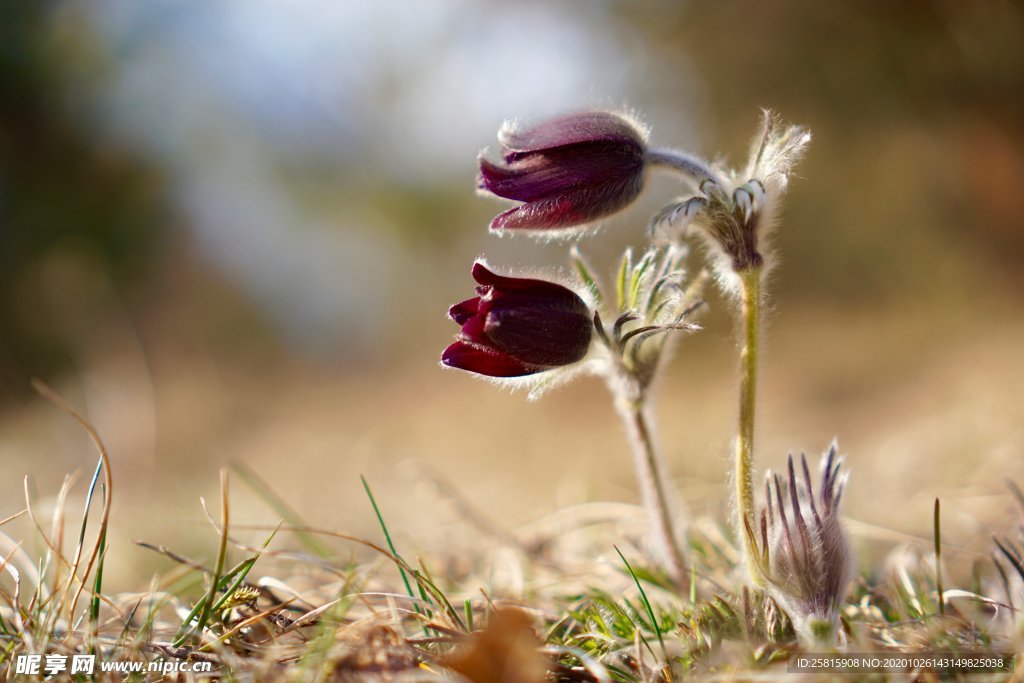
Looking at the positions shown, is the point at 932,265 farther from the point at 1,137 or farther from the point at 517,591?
the point at 1,137

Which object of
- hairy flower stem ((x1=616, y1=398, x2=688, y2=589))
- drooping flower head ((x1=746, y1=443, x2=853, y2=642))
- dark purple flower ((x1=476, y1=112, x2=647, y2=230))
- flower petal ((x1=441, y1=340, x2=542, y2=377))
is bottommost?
drooping flower head ((x1=746, y1=443, x2=853, y2=642))

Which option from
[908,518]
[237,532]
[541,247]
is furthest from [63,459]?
[908,518]

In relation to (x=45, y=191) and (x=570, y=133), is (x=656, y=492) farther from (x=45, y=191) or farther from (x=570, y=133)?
(x=45, y=191)

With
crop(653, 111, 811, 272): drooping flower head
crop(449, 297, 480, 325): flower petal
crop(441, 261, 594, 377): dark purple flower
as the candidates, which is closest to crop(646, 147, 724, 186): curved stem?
crop(653, 111, 811, 272): drooping flower head

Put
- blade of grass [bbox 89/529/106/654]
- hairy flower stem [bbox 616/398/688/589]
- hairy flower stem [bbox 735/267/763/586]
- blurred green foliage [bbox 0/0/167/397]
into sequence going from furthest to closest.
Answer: blurred green foliage [bbox 0/0/167/397]
hairy flower stem [bbox 616/398/688/589]
hairy flower stem [bbox 735/267/763/586]
blade of grass [bbox 89/529/106/654]

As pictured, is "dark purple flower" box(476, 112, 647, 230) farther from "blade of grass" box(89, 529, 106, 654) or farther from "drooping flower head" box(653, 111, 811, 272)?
"blade of grass" box(89, 529, 106, 654)

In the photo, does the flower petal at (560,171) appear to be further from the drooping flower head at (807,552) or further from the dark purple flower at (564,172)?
the drooping flower head at (807,552)
